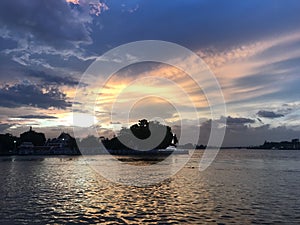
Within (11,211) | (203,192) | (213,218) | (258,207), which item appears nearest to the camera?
(213,218)

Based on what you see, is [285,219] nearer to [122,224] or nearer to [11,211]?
[122,224]

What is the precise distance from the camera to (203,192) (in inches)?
1610

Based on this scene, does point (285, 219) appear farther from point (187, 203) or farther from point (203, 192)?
point (203, 192)

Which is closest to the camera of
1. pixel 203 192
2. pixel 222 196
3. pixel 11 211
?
pixel 11 211

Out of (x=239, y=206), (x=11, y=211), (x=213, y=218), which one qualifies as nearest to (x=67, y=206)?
(x=11, y=211)

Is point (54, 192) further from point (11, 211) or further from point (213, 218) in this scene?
point (213, 218)

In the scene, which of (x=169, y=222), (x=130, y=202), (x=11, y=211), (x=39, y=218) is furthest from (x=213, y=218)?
(x=11, y=211)

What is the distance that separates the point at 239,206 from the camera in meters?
31.6

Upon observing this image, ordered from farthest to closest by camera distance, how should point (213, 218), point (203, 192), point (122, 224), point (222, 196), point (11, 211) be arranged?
1. point (203, 192)
2. point (222, 196)
3. point (11, 211)
4. point (213, 218)
5. point (122, 224)

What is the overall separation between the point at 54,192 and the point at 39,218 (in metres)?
15.2

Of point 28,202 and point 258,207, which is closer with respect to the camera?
point 258,207

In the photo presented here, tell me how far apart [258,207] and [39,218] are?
18655mm

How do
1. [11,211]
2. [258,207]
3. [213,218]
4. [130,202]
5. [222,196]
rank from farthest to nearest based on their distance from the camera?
[222,196] → [130,202] → [258,207] → [11,211] → [213,218]

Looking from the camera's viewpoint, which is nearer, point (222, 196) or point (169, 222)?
point (169, 222)
